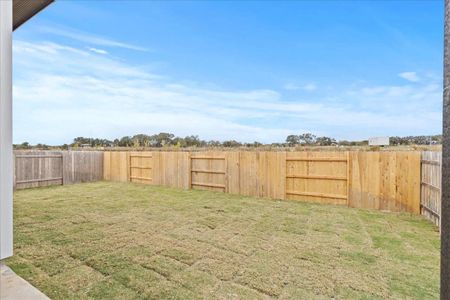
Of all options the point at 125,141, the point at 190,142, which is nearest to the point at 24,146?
the point at 125,141

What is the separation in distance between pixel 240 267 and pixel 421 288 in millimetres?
1667

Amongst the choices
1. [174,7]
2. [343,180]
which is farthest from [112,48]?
[343,180]

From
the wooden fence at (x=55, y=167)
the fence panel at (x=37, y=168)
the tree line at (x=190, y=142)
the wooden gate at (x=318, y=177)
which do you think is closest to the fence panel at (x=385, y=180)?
the wooden gate at (x=318, y=177)

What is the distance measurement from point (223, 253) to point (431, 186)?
399 centimetres

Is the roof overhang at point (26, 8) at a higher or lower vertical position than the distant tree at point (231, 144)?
higher

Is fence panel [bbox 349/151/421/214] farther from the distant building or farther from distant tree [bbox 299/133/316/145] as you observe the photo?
distant tree [bbox 299/133/316/145]

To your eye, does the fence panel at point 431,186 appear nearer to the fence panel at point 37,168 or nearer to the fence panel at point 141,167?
the fence panel at point 141,167

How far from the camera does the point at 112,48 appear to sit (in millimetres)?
8203

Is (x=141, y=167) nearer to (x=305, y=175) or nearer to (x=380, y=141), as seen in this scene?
(x=305, y=175)

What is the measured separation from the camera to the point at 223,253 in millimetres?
3141

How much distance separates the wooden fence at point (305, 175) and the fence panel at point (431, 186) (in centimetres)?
22

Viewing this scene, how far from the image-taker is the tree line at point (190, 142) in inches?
254

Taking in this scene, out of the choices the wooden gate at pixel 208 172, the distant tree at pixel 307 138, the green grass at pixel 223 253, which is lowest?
the green grass at pixel 223 253

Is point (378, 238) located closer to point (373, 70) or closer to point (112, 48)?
point (373, 70)
